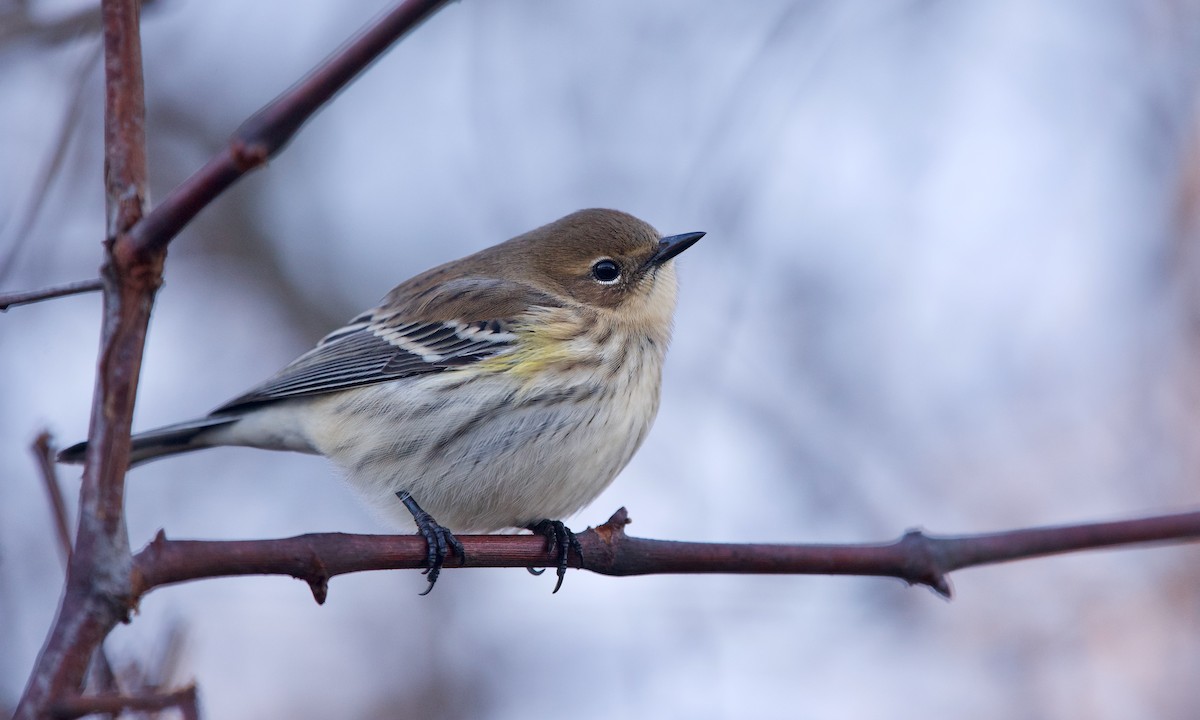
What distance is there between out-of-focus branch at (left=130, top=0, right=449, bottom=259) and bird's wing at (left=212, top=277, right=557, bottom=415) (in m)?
3.20

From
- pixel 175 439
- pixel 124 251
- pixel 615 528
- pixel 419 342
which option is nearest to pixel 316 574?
pixel 124 251

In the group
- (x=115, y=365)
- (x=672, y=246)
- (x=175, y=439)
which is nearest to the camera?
(x=115, y=365)

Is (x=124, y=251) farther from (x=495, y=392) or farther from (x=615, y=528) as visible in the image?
(x=495, y=392)

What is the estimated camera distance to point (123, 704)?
1.47 meters

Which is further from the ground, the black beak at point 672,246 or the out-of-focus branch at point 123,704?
the black beak at point 672,246

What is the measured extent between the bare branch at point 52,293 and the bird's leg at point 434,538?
132 centimetres

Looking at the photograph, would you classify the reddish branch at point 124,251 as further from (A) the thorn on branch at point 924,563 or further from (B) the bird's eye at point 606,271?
(B) the bird's eye at point 606,271

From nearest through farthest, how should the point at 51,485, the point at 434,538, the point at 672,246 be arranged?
the point at 51,485 < the point at 434,538 < the point at 672,246

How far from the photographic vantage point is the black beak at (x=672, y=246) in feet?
17.9

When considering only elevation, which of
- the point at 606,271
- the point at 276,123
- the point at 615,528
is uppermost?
the point at 606,271

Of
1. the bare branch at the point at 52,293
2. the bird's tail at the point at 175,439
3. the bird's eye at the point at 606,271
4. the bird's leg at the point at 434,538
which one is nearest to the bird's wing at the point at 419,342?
the bird's tail at the point at 175,439

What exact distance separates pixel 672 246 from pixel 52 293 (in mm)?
3874

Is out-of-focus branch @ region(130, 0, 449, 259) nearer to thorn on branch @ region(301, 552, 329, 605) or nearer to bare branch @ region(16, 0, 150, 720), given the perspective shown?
bare branch @ region(16, 0, 150, 720)

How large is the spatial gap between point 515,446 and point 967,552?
2357 millimetres
